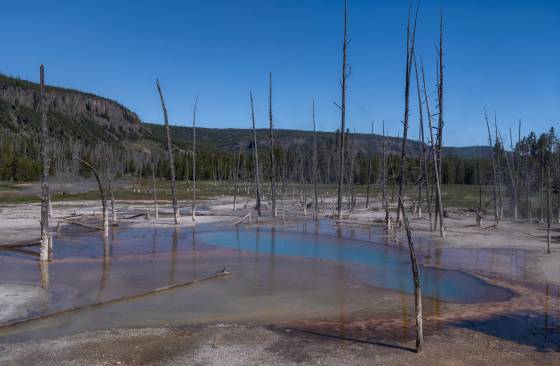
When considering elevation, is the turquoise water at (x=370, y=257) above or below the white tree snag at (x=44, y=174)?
below

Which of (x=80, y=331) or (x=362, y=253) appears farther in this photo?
(x=362, y=253)

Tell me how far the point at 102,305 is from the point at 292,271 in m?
7.24

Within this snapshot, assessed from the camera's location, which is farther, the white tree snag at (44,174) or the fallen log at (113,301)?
the white tree snag at (44,174)

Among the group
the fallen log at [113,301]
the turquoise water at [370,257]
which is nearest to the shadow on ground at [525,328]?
the turquoise water at [370,257]

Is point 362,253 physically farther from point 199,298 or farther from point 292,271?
point 199,298

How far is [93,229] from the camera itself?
1169 inches

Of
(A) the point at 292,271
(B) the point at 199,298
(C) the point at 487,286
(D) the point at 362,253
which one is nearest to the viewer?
(B) the point at 199,298

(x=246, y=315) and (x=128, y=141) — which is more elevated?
(x=128, y=141)

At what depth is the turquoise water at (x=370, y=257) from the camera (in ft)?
50.9

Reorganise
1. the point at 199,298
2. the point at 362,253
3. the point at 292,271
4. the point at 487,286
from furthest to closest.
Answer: the point at 362,253 → the point at 292,271 → the point at 487,286 → the point at 199,298

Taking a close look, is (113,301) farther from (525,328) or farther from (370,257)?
(370,257)

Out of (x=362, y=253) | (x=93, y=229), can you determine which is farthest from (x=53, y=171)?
(x=362, y=253)

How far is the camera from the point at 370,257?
21828 mm

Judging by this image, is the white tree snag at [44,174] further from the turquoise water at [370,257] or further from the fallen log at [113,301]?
the turquoise water at [370,257]
